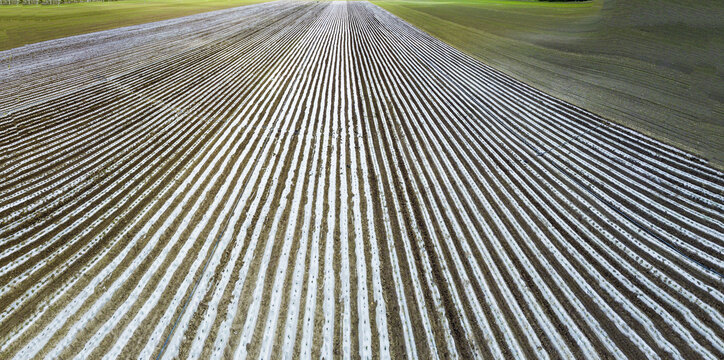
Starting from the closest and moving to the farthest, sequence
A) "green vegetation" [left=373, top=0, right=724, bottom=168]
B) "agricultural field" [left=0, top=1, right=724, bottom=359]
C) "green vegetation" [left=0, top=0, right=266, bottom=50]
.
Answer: "agricultural field" [left=0, top=1, right=724, bottom=359]
"green vegetation" [left=373, top=0, right=724, bottom=168]
"green vegetation" [left=0, top=0, right=266, bottom=50]

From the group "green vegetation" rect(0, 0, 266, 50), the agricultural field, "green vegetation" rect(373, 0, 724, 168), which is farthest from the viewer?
"green vegetation" rect(0, 0, 266, 50)

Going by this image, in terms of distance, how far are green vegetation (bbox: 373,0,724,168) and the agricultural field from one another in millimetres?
1631

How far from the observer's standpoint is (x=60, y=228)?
252 inches

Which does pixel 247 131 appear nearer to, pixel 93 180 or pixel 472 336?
pixel 93 180

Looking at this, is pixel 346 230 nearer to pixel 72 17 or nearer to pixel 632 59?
pixel 632 59

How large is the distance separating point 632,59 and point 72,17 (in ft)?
154

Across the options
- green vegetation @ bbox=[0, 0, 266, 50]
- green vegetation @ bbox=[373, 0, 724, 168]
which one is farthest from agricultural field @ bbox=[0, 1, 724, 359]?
green vegetation @ bbox=[0, 0, 266, 50]

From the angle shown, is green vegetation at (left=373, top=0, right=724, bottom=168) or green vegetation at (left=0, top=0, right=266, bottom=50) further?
green vegetation at (left=0, top=0, right=266, bottom=50)

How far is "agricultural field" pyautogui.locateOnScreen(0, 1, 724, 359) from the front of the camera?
4.92 metres

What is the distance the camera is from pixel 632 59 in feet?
50.8

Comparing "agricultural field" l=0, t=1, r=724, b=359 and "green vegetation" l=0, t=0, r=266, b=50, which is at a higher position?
"green vegetation" l=0, t=0, r=266, b=50

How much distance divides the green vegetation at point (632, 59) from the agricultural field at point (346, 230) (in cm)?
163

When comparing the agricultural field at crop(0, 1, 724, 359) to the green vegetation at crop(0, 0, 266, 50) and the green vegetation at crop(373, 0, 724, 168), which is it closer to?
the green vegetation at crop(373, 0, 724, 168)

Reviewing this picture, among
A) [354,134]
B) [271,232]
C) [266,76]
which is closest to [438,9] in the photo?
[266,76]
